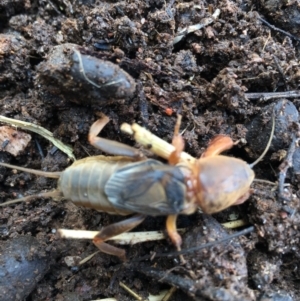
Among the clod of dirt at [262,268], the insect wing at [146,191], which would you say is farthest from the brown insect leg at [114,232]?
the clod of dirt at [262,268]

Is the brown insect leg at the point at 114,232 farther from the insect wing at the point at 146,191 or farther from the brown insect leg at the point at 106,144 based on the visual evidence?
the brown insect leg at the point at 106,144

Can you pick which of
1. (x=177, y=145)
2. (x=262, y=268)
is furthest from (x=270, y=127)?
(x=262, y=268)

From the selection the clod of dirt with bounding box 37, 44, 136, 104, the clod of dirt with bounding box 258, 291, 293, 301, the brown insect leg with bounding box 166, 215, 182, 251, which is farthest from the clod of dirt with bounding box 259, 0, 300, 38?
the clod of dirt with bounding box 258, 291, 293, 301

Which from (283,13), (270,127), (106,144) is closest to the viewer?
(106,144)

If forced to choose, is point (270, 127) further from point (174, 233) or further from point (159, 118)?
point (174, 233)

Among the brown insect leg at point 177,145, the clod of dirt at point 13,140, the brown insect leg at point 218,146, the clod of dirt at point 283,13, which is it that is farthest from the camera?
the clod of dirt at point 283,13
